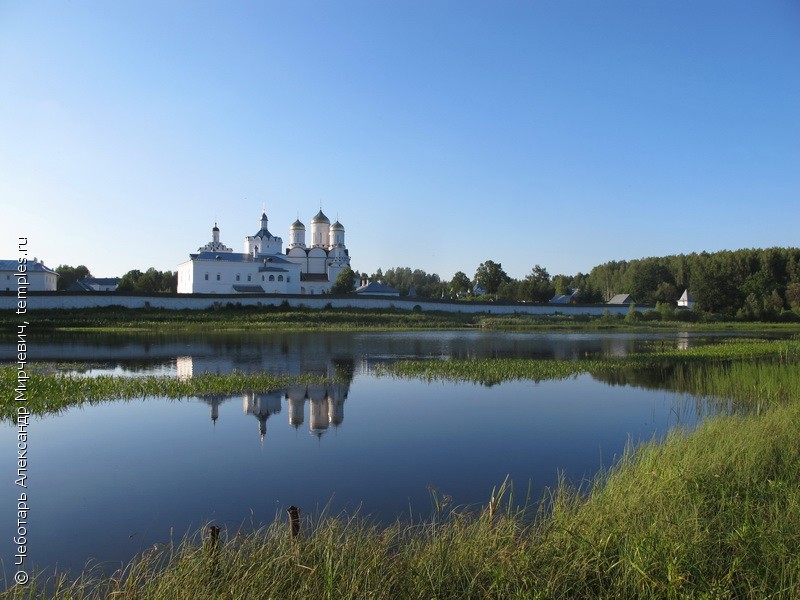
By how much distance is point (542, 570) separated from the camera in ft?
12.2

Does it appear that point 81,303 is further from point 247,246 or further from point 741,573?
point 741,573

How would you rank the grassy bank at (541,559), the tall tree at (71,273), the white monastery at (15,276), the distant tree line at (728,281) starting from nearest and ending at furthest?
the grassy bank at (541,559)
the white monastery at (15,276)
the distant tree line at (728,281)
the tall tree at (71,273)

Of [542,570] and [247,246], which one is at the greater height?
[247,246]

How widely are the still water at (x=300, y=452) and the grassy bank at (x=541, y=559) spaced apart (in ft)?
2.68

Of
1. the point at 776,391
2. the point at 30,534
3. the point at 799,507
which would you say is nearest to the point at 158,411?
the point at 30,534

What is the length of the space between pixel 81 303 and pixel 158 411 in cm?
2971

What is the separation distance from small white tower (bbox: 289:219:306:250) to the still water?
173ft

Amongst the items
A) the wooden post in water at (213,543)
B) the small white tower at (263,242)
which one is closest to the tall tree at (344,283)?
the small white tower at (263,242)

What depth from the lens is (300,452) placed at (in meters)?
7.89

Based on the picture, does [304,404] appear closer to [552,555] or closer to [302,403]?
[302,403]

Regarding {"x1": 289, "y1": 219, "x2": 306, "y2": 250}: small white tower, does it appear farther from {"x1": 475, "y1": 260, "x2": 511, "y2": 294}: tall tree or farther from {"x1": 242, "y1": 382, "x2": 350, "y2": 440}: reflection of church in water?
{"x1": 242, "y1": 382, "x2": 350, "y2": 440}: reflection of church in water

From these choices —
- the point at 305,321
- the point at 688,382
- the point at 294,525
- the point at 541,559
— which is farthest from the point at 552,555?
the point at 305,321

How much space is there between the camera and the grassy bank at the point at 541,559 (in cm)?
355

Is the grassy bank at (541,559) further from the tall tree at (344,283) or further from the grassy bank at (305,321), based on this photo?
the tall tree at (344,283)
